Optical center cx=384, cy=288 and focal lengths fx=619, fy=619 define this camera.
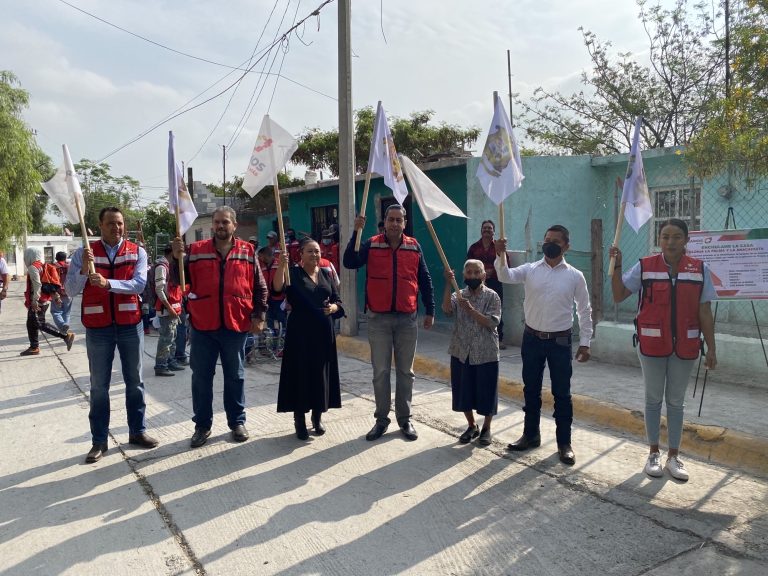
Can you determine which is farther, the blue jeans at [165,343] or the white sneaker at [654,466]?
the blue jeans at [165,343]

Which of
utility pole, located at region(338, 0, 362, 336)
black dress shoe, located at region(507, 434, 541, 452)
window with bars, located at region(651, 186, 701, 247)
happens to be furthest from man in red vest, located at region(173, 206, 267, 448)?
window with bars, located at region(651, 186, 701, 247)

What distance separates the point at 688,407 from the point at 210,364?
175 inches

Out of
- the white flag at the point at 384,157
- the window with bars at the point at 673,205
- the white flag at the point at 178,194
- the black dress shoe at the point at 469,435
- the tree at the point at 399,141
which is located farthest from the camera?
the tree at the point at 399,141

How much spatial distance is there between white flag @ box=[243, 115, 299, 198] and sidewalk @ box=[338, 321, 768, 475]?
10.4 ft

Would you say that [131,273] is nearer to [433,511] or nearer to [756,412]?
[433,511]

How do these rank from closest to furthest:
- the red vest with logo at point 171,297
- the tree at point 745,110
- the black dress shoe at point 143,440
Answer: the tree at point 745,110, the black dress shoe at point 143,440, the red vest with logo at point 171,297

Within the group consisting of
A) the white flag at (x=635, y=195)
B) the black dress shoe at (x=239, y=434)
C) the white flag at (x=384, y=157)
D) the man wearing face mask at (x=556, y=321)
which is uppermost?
the white flag at (x=384, y=157)

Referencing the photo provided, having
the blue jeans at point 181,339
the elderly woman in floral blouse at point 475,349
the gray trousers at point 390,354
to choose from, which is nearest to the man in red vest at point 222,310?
the gray trousers at point 390,354

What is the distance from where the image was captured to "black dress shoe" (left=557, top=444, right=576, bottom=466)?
4.64 meters

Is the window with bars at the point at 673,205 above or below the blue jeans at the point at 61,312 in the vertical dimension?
above

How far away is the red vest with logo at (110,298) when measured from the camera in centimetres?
477

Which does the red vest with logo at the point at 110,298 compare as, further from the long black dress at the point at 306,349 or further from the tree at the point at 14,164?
the tree at the point at 14,164

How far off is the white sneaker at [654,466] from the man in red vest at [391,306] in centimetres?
184

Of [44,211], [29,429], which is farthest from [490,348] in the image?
[44,211]
